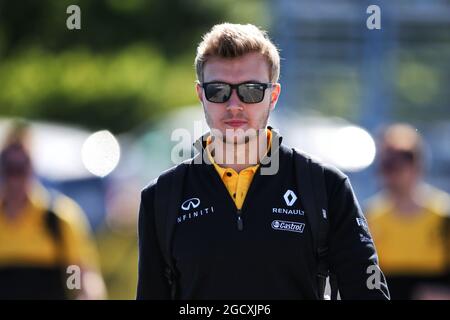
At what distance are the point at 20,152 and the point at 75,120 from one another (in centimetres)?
1371

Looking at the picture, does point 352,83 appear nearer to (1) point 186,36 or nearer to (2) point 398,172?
(2) point 398,172

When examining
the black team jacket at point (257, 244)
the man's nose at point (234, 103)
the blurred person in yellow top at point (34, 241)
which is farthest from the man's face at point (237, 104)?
the blurred person in yellow top at point (34, 241)

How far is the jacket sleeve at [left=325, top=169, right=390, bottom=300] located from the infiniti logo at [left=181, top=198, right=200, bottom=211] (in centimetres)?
47

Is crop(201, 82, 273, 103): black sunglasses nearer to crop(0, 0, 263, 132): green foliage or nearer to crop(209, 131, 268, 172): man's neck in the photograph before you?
crop(209, 131, 268, 172): man's neck

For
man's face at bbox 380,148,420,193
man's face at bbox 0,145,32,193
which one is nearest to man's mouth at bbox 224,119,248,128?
man's face at bbox 380,148,420,193

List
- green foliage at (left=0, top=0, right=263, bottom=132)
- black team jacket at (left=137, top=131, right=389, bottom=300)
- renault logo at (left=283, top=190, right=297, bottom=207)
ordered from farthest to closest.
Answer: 1. green foliage at (left=0, top=0, right=263, bottom=132)
2. renault logo at (left=283, top=190, right=297, bottom=207)
3. black team jacket at (left=137, top=131, right=389, bottom=300)

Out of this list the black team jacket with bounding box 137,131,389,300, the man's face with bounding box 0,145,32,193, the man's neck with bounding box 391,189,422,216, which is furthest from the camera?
the man's face with bounding box 0,145,32,193

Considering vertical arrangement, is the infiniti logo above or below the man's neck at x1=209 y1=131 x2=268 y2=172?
below

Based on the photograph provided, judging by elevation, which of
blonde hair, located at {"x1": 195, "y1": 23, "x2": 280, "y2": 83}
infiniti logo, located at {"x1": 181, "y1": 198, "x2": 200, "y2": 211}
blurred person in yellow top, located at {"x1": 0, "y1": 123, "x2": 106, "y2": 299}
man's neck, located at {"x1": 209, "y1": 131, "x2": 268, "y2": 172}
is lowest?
blurred person in yellow top, located at {"x1": 0, "y1": 123, "x2": 106, "y2": 299}

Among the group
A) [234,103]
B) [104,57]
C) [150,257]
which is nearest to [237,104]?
[234,103]

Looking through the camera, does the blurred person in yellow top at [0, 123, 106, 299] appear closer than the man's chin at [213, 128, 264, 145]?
No

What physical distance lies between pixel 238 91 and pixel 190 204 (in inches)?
17.8

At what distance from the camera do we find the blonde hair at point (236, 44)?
3908mm

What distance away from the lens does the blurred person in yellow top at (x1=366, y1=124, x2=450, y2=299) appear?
705 centimetres
